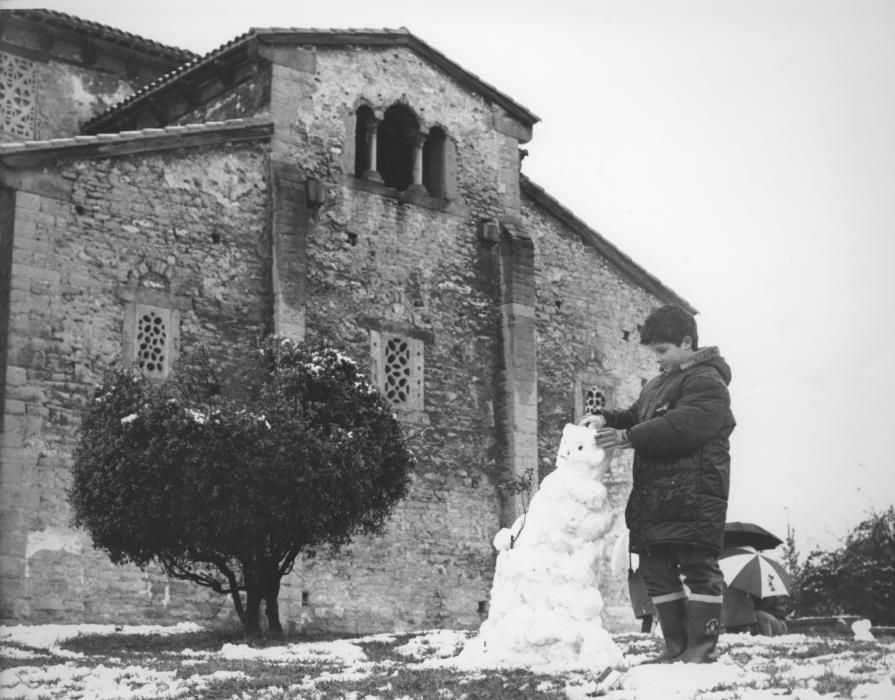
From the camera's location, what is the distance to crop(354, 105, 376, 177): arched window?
2222 cm

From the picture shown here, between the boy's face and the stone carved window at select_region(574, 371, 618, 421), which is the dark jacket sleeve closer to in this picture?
the boy's face

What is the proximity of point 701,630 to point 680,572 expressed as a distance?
0.40 meters

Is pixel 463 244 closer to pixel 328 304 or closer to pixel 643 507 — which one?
pixel 328 304

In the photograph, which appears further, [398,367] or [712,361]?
[398,367]

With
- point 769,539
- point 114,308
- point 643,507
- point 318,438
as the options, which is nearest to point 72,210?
point 114,308

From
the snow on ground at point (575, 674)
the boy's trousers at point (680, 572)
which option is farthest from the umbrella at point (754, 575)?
the boy's trousers at point (680, 572)

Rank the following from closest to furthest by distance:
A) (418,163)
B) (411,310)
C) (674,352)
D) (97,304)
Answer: (674,352) < (97,304) < (411,310) < (418,163)

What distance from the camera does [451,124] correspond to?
23.5 metres

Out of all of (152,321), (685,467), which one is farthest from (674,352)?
(152,321)

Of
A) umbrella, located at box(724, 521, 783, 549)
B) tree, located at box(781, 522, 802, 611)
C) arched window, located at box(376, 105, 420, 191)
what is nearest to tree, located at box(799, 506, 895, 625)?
tree, located at box(781, 522, 802, 611)

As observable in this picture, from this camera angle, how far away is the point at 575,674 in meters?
8.68

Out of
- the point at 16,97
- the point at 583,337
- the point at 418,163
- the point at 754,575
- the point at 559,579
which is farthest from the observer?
the point at 583,337

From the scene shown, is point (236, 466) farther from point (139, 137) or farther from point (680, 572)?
point (680, 572)

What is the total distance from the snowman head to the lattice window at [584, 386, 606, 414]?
14794 mm
